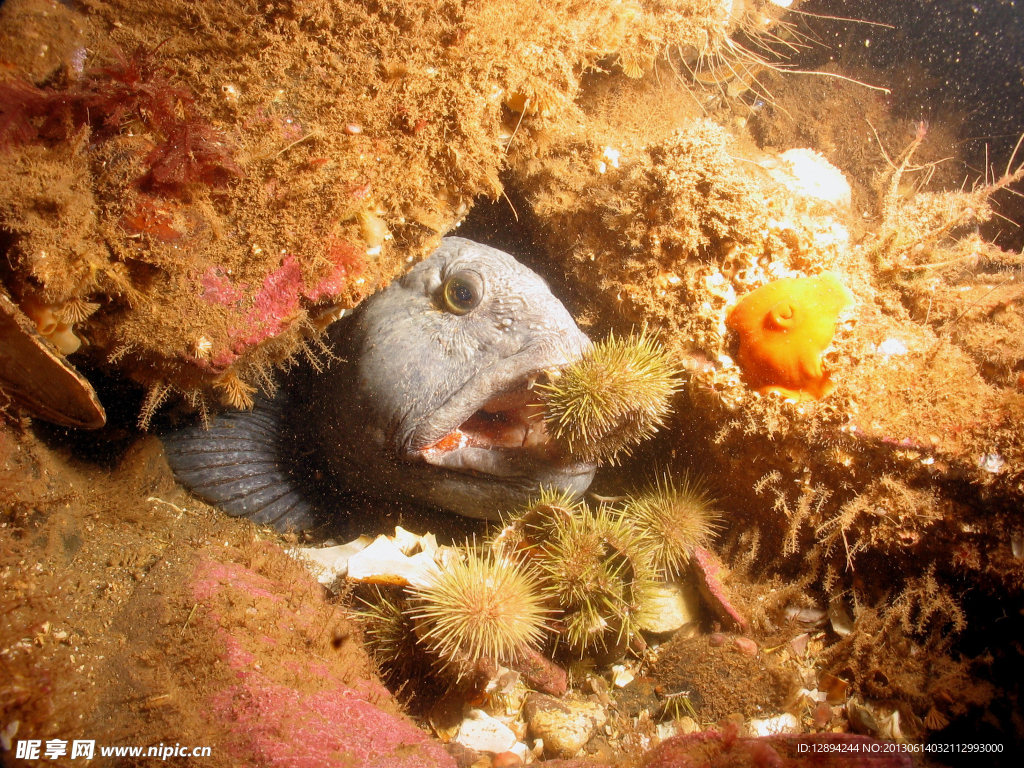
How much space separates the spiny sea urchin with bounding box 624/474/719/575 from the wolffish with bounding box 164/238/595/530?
0.50 meters

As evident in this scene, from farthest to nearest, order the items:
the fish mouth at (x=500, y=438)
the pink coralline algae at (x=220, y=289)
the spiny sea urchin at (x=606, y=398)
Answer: the fish mouth at (x=500, y=438)
the spiny sea urchin at (x=606, y=398)
the pink coralline algae at (x=220, y=289)

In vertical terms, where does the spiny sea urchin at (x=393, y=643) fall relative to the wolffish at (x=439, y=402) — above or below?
below

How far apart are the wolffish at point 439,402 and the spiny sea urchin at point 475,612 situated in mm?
740

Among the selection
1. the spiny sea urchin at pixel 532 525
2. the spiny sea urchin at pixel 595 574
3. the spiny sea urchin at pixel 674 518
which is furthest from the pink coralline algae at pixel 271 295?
the spiny sea urchin at pixel 674 518

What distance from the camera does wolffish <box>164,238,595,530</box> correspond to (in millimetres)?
3455

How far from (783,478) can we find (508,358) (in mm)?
2146

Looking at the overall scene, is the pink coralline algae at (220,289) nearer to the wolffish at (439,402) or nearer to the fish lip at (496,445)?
the wolffish at (439,402)

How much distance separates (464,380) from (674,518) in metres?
1.86

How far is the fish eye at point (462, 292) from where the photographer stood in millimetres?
3693

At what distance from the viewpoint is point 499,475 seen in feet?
11.4

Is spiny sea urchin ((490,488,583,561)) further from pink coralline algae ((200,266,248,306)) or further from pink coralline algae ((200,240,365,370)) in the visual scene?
pink coralline algae ((200,266,248,306))

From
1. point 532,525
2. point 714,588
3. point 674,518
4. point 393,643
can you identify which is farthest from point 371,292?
point 714,588

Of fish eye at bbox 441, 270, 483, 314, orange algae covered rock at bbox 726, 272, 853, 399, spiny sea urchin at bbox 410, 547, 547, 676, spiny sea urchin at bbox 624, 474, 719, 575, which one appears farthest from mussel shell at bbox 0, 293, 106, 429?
orange algae covered rock at bbox 726, 272, 853, 399

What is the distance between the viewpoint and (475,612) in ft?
8.77
